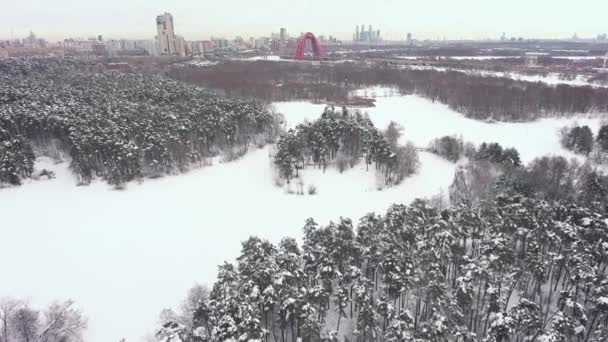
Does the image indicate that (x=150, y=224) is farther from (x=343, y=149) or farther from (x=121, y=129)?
(x=343, y=149)

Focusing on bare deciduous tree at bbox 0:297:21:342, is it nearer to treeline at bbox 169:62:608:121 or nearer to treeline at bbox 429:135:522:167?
treeline at bbox 429:135:522:167

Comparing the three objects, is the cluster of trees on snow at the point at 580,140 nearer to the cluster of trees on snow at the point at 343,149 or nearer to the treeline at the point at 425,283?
the cluster of trees on snow at the point at 343,149

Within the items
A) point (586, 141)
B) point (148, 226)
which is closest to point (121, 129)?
point (148, 226)

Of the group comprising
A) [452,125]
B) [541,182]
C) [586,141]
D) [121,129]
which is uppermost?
[121,129]

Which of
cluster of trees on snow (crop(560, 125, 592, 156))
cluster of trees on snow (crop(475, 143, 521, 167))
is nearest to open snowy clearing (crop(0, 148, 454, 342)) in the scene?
cluster of trees on snow (crop(475, 143, 521, 167))

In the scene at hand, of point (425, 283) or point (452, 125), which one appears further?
point (452, 125)

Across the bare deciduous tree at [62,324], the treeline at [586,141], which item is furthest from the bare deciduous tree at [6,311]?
the treeline at [586,141]
